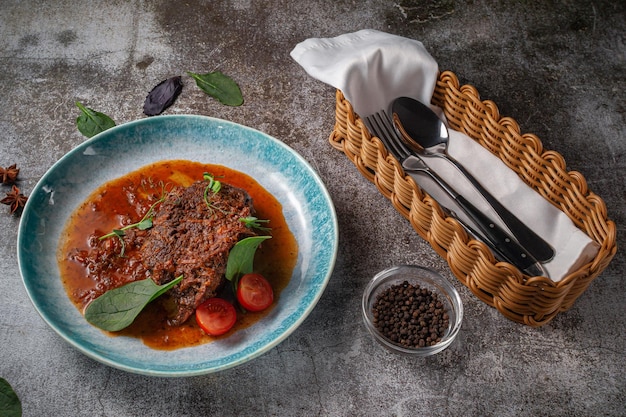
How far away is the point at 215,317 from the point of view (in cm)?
265

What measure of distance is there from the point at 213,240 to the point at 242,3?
76.0 inches

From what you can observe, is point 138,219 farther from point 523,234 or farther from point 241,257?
point 523,234

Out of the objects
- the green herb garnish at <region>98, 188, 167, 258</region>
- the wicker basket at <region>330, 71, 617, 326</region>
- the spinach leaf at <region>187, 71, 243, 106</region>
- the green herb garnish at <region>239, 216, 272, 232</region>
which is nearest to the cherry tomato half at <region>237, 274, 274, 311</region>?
the green herb garnish at <region>239, 216, 272, 232</region>

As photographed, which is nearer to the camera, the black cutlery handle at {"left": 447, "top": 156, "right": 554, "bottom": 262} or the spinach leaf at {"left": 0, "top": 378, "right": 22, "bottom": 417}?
the spinach leaf at {"left": 0, "top": 378, "right": 22, "bottom": 417}

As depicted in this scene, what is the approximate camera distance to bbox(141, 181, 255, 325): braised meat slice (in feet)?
8.76

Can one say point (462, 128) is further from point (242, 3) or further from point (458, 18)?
point (242, 3)

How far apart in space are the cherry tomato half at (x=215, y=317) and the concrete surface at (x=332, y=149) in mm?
238

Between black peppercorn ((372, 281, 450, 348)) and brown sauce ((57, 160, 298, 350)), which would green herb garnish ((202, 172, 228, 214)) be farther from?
black peppercorn ((372, 281, 450, 348))

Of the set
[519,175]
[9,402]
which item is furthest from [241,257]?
[519,175]

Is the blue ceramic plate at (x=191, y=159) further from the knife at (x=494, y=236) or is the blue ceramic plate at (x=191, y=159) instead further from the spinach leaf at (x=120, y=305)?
the knife at (x=494, y=236)

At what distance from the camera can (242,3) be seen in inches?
158

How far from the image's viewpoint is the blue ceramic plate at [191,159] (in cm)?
260

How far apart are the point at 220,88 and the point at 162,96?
1.07 ft

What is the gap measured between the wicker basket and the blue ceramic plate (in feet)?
1.07
